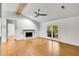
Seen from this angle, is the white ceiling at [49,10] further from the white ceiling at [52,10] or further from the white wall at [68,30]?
the white wall at [68,30]

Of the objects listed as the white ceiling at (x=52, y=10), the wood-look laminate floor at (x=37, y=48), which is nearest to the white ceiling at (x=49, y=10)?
the white ceiling at (x=52, y=10)

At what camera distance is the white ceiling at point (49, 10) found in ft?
10.4

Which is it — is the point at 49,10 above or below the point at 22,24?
above

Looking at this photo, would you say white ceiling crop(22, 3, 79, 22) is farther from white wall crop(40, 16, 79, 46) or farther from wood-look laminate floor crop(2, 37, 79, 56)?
wood-look laminate floor crop(2, 37, 79, 56)

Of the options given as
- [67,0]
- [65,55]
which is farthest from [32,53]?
[67,0]

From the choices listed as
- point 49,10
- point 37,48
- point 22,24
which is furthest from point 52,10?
point 37,48

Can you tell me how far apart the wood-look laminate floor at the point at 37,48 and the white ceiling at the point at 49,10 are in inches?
25.8

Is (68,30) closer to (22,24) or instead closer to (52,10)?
(52,10)

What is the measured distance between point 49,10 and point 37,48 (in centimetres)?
109

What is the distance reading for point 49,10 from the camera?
335cm

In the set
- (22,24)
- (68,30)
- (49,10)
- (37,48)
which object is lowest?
(37,48)

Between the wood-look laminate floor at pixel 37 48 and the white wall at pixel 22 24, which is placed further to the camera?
the white wall at pixel 22 24

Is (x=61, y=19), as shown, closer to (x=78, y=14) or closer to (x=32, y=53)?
(x=78, y=14)

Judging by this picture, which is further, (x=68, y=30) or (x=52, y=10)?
(x=68, y=30)
